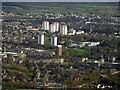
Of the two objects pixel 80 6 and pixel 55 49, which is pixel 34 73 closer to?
pixel 55 49

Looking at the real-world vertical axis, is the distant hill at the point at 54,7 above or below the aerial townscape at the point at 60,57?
above

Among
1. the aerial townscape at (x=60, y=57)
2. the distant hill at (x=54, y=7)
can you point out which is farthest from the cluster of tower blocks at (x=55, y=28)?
the distant hill at (x=54, y=7)

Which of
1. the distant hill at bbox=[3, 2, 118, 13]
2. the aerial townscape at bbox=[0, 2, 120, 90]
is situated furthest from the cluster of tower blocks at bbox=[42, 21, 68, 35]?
the distant hill at bbox=[3, 2, 118, 13]

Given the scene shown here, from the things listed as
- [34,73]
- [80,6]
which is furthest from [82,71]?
[80,6]

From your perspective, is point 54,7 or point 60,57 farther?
point 54,7

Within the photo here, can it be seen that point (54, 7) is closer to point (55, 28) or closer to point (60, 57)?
point (55, 28)

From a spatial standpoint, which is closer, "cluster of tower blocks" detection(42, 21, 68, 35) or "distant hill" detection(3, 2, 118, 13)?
"cluster of tower blocks" detection(42, 21, 68, 35)

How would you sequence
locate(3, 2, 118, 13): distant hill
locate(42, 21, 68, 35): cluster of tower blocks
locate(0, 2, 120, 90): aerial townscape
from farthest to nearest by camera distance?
locate(3, 2, 118, 13): distant hill, locate(42, 21, 68, 35): cluster of tower blocks, locate(0, 2, 120, 90): aerial townscape

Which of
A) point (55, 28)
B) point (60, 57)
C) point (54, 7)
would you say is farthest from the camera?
point (54, 7)

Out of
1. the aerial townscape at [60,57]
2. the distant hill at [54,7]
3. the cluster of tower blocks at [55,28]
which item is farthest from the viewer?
the distant hill at [54,7]

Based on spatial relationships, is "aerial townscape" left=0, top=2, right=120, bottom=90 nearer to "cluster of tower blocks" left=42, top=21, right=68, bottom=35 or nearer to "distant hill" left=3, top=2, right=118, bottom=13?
"cluster of tower blocks" left=42, top=21, right=68, bottom=35

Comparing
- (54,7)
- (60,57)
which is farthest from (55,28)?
(54,7)

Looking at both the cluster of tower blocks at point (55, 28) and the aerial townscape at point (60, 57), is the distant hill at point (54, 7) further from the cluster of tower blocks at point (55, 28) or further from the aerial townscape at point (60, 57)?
the cluster of tower blocks at point (55, 28)
